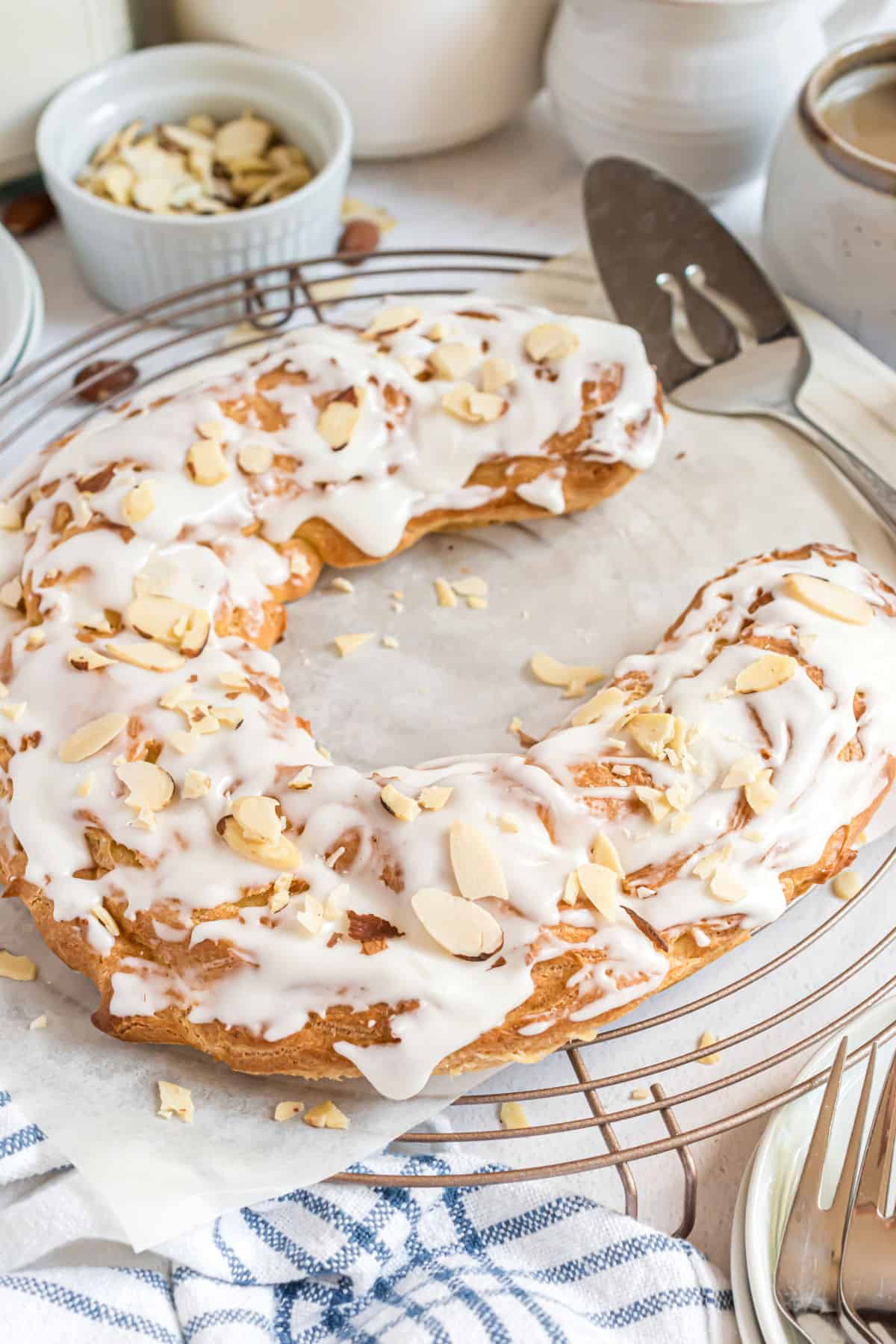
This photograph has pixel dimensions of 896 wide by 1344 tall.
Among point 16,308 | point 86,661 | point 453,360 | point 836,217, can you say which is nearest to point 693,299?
point 836,217

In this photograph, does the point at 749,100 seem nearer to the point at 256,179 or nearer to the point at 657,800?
the point at 256,179

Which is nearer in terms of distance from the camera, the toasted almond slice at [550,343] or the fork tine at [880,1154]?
the fork tine at [880,1154]

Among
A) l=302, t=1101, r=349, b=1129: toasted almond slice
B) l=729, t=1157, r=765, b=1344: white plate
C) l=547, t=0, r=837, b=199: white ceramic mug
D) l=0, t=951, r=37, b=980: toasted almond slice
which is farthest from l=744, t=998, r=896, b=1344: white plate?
l=547, t=0, r=837, b=199: white ceramic mug

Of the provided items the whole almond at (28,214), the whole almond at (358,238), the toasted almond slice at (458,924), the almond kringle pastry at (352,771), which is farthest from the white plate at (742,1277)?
the whole almond at (28,214)

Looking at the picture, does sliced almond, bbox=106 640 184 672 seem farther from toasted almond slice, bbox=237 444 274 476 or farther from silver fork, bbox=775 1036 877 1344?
silver fork, bbox=775 1036 877 1344

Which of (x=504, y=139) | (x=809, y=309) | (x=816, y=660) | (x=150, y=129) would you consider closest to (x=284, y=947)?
(x=816, y=660)

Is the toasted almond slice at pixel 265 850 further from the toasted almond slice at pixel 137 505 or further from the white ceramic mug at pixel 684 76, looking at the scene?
the white ceramic mug at pixel 684 76
